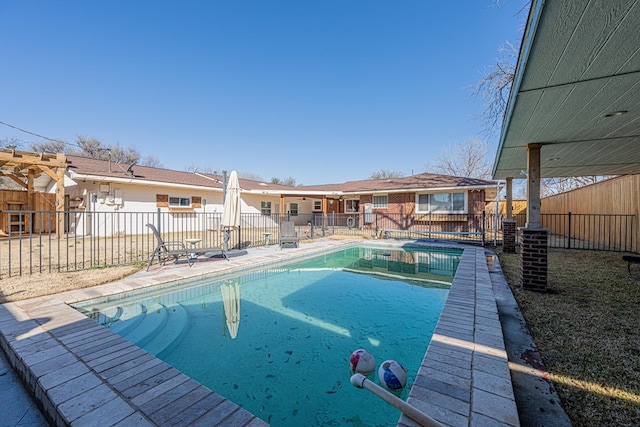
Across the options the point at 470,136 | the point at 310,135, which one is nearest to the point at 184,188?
the point at 310,135

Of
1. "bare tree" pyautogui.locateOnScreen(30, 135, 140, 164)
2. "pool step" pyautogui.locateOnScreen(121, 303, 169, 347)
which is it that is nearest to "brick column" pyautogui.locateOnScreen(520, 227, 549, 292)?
"pool step" pyautogui.locateOnScreen(121, 303, 169, 347)

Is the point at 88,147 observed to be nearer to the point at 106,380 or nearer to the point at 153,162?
the point at 153,162

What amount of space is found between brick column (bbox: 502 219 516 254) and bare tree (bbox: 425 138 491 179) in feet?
68.7

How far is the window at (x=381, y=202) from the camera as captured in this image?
1718cm

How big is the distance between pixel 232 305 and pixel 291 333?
63.7 inches

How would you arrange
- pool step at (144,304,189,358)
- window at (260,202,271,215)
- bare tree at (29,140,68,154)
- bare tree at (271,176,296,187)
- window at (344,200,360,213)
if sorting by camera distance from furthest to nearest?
bare tree at (271,176,296,187), bare tree at (29,140,68,154), window at (344,200,360,213), window at (260,202,271,215), pool step at (144,304,189,358)

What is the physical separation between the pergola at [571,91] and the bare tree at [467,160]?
2332 cm

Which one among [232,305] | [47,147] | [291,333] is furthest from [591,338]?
[47,147]

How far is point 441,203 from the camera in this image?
49.8 feet

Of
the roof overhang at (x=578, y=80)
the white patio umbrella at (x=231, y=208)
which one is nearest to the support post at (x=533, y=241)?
the roof overhang at (x=578, y=80)

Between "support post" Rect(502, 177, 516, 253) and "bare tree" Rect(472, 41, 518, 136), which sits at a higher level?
"bare tree" Rect(472, 41, 518, 136)

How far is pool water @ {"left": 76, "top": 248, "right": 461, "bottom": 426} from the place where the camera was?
2.37 metres

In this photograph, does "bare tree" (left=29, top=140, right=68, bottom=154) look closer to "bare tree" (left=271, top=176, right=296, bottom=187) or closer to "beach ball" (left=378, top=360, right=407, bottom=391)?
"bare tree" (left=271, top=176, right=296, bottom=187)

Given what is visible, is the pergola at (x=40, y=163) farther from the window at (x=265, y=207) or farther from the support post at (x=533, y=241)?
the support post at (x=533, y=241)
